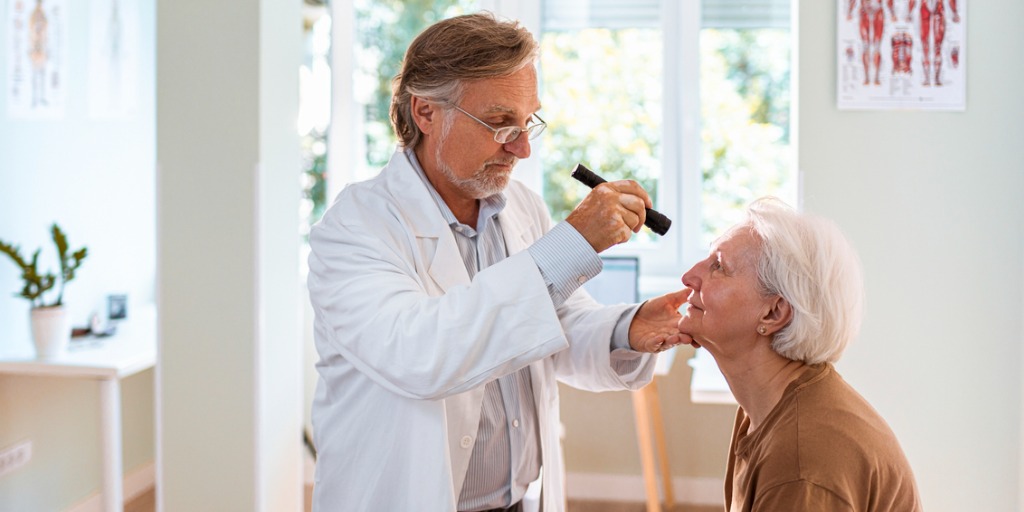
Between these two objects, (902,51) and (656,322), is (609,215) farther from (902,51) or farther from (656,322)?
(902,51)

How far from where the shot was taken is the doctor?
1308 mm

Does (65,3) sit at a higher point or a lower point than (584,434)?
higher

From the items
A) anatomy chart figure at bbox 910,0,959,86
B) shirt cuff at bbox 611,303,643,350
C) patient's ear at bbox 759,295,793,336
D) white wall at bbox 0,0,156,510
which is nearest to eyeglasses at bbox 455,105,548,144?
shirt cuff at bbox 611,303,643,350

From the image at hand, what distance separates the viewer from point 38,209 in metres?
3.28

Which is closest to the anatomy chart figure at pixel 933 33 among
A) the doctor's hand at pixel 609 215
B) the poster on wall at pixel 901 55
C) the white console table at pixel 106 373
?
the poster on wall at pixel 901 55

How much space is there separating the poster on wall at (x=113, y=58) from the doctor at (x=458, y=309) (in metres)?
2.36

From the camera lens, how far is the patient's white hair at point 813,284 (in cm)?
143

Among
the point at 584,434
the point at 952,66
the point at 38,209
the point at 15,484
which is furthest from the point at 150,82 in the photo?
the point at 952,66

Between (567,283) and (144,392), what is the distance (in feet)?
10.6

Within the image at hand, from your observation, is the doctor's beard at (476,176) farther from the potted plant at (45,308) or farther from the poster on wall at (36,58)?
the poster on wall at (36,58)

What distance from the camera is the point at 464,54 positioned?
1579mm

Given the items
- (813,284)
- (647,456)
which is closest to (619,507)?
(647,456)

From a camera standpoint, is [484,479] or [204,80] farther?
[204,80]

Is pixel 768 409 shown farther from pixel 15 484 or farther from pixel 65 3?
pixel 65 3
